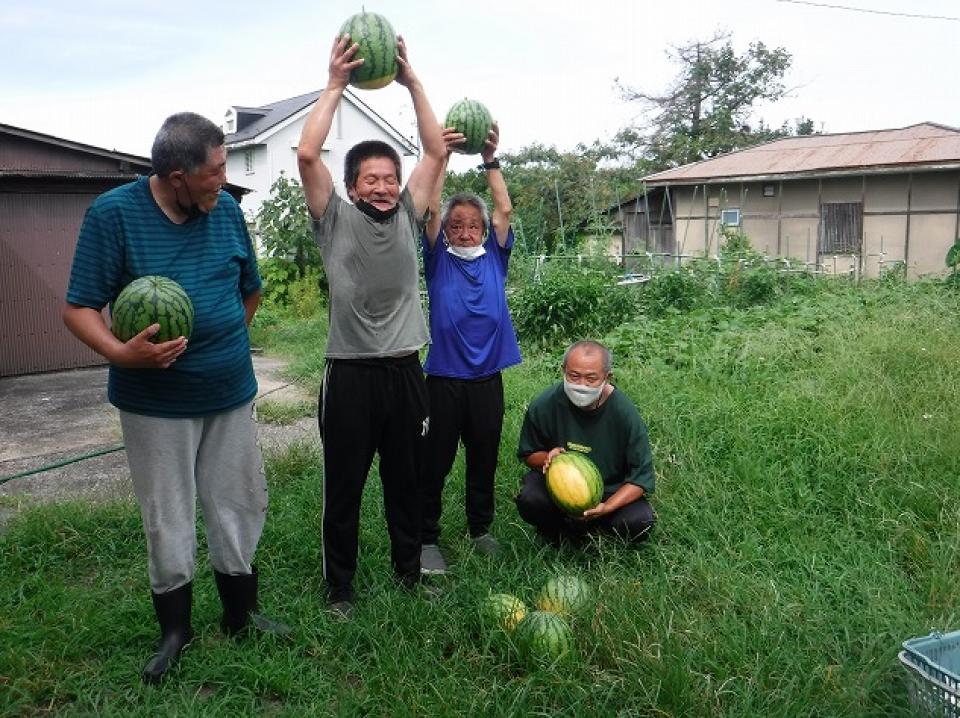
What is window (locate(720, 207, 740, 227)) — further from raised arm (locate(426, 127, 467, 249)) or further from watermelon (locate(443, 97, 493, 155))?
raised arm (locate(426, 127, 467, 249))

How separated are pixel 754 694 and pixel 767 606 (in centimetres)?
54

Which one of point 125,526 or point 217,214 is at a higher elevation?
point 217,214

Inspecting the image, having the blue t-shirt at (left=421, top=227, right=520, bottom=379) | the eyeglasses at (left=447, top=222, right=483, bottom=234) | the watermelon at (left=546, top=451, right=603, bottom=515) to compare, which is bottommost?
the watermelon at (left=546, top=451, right=603, bottom=515)

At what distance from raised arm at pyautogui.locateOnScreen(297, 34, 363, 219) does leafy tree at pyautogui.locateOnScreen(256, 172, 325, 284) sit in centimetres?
1226

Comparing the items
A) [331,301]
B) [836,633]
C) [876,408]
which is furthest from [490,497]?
[876,408]

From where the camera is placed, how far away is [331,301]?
3.40m

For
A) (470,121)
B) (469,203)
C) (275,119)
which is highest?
(275,119)

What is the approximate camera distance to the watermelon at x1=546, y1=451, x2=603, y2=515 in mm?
3730

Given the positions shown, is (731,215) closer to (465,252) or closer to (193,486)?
(465,252)

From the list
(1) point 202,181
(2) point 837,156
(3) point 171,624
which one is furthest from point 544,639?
(2) point 837,156

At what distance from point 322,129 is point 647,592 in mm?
2295

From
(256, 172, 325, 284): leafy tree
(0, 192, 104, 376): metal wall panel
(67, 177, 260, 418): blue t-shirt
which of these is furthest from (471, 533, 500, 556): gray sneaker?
(256, 172, 325, 284): leafy tree

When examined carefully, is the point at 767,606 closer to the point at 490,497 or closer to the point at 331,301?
the point at 490,497

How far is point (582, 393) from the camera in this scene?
3875mm
